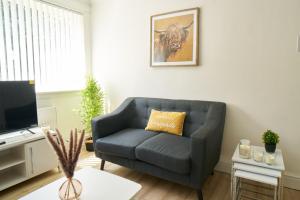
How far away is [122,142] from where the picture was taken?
2.29 metres

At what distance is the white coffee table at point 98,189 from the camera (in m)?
1.41

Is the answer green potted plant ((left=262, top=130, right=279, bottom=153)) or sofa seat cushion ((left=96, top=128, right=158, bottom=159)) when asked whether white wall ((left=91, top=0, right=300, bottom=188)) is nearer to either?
green potted plant ((left=262, top=130, right=279, bottom=153))

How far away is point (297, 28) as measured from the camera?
2061 millimetres

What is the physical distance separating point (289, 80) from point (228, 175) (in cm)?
127

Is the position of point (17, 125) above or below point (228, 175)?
above

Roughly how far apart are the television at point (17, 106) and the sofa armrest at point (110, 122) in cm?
75

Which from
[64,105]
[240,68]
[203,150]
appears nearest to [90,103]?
[64,105]

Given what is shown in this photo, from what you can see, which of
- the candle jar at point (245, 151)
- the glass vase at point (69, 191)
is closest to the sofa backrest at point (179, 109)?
the candle jar at point (245, 151)

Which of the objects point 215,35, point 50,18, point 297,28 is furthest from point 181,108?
point 50,18

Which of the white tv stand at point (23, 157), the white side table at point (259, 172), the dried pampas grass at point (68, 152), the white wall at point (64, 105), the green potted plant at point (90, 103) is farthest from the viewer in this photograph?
the green potted plant at point (90, 103)

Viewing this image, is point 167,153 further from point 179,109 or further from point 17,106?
point 17,106

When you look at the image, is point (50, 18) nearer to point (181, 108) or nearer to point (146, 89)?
point (146, 89)

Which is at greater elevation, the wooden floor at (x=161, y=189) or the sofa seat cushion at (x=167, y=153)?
the sofa seat cushion at (x=167, y=153)

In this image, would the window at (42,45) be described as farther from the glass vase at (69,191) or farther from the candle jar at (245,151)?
the candle jar at (245,151)
